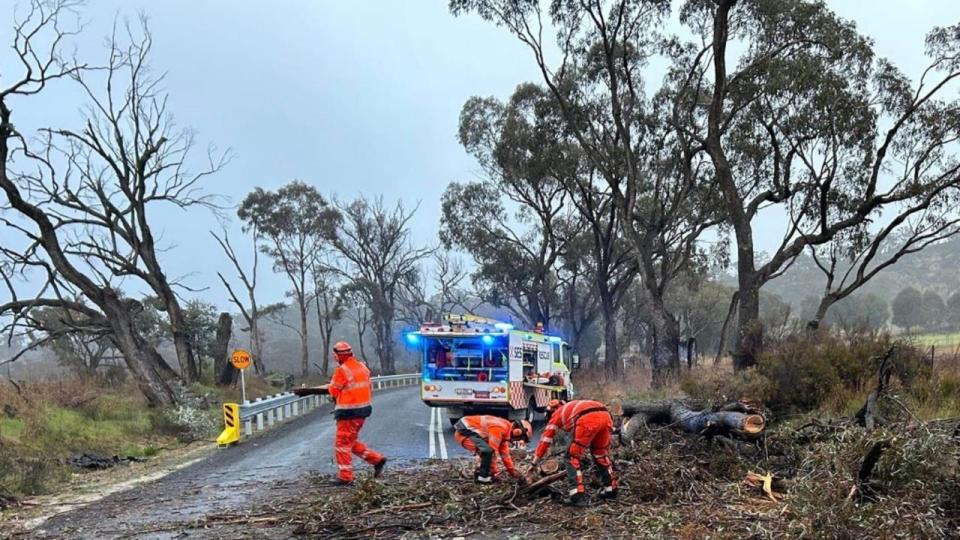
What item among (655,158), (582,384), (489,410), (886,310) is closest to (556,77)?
(655,158)

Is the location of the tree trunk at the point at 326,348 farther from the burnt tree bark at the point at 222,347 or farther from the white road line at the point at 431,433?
the white road line at the point at 431,433

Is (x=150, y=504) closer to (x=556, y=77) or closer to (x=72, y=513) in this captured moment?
(x=72, y=513)

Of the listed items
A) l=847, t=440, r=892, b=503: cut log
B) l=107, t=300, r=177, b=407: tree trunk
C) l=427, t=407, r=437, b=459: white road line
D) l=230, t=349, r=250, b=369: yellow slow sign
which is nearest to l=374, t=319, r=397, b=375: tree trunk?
l=427, t=407, r=437, b=459: white road line

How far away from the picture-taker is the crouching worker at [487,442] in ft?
25.8

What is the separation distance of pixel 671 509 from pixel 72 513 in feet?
21.7

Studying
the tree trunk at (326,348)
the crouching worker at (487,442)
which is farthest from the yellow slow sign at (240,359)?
the tree trunk at (326,348)

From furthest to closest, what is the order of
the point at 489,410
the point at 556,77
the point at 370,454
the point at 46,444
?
the point at 556,77
the point at 489,410
the point at 46,444
the point at 370,454

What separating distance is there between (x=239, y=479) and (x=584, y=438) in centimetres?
528

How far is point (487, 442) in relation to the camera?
26.0ft

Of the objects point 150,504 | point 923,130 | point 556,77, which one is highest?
point 556,77

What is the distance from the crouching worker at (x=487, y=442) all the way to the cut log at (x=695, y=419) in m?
2.13

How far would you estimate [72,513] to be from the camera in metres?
7.77

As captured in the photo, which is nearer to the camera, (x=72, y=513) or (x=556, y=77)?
(x=72, y=513)

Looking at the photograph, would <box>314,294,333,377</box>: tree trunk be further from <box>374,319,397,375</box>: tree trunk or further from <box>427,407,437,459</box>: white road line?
<box>427,407,437,459</box>: white road line
